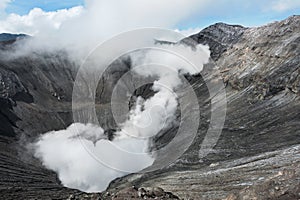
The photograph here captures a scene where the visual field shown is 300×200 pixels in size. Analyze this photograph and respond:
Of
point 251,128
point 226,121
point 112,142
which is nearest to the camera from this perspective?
point 251,128

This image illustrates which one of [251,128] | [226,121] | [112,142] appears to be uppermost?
[112,142]

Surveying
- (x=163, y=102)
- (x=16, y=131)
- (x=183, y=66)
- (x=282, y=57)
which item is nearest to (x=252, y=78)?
(x=282, y=57)

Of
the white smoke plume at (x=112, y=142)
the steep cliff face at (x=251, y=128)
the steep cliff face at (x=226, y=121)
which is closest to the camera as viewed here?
the steep cliff face at (x=251, y=128)

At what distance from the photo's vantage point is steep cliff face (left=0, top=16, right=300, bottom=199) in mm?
53156

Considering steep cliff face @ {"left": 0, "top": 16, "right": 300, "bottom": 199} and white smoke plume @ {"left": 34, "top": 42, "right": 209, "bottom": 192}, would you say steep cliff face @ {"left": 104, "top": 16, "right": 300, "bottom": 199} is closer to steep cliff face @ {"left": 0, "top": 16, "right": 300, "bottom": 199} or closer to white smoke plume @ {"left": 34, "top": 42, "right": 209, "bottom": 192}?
steep cliff face @ {"left": 0, "top": 16, "right": 300, "bottom": 199}

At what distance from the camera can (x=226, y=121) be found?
87312 mm

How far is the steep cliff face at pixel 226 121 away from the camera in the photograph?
53156 millimetres

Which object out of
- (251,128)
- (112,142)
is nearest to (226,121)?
(251,128)

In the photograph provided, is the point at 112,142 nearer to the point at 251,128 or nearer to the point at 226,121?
the point at 226,121

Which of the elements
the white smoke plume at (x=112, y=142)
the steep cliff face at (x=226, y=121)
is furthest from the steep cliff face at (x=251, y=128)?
the white smoke plume at (x=112, y=142)

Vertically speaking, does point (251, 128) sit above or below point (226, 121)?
below

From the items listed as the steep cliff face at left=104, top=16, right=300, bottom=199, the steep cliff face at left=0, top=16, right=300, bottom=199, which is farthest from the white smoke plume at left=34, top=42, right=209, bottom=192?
the steep cliff face at left=104, top=16, right=300, bottom=199

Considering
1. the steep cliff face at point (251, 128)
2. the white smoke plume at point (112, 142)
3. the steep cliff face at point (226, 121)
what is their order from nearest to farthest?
the steep cliff face at point (251, 128)
the steep cliff face at point (226, 121)
the white smoke plume at point (112, 142)

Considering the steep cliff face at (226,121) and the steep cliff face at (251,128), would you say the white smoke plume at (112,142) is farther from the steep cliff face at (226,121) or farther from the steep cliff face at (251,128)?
the steep cliff face at (251,128)
